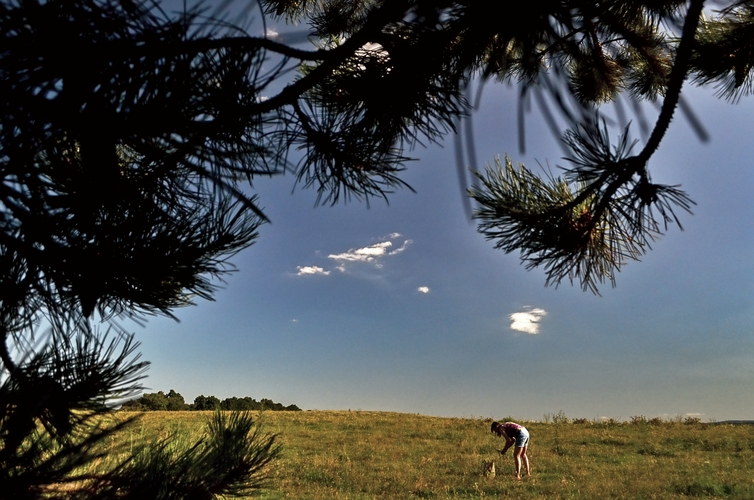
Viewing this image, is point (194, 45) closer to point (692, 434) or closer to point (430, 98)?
point (430, 98)

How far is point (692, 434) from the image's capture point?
13.1 metres

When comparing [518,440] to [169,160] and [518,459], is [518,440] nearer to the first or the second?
[518,459]

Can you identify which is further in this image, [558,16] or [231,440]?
[231,440]

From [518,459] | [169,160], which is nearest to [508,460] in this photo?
[518,459]

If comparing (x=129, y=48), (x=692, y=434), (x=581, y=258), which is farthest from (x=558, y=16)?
(x=692, y=434)

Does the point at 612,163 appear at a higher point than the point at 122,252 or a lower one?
higher

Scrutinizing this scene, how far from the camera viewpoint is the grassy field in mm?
8602

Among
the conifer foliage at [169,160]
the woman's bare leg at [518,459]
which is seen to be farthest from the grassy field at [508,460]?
the conifer foliage at [169,160]

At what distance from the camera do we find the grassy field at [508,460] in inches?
339

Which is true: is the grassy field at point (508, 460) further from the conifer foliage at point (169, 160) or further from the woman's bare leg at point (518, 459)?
the conifer foliage at point (169, 160)

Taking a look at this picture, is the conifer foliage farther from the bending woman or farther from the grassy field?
the bending woman

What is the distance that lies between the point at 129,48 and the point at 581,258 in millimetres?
2876

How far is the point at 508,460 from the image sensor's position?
35.9 feet

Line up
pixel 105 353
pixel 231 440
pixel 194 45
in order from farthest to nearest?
1. pixel 231 440
2. pixel 105 353
3. pixel 194 45
